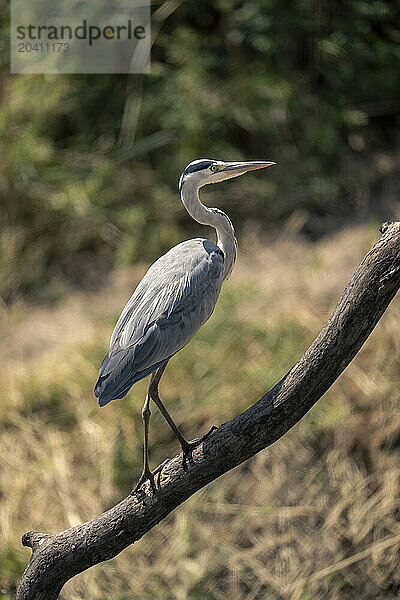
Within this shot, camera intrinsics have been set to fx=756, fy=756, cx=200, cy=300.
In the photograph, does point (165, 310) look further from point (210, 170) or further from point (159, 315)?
point (210, 170)

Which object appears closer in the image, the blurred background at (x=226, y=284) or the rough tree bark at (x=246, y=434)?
the rough tree bark at (x=246, y=434)

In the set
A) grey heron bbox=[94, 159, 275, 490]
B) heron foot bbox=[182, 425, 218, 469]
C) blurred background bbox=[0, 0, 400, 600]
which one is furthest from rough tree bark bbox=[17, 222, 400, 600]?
blurred background bbox=[0, 0, 400, 600]

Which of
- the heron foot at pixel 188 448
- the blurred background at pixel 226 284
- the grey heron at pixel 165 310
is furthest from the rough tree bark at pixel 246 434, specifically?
the blurred background at pixel 226 284

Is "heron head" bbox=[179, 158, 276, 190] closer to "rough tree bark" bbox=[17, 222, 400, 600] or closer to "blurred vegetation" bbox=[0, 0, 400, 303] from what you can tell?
"rough tree bark" bbox=[17, 222, 400, 600]

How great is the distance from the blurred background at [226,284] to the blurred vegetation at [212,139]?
0.01 m

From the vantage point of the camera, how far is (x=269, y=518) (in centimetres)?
297

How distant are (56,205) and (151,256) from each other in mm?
660

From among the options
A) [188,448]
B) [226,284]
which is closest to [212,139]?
[226,284]

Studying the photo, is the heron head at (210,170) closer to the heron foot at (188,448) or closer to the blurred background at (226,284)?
the heron foot at (188,448)

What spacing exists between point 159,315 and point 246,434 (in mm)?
310

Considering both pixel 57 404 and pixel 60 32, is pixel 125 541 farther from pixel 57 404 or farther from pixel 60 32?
pixel 60 32

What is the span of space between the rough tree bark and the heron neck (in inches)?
9.8

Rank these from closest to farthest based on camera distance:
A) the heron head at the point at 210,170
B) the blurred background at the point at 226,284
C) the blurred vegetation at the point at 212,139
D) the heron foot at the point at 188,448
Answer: the heron head at the point at 210,170 < the heron foot at the point at 188,448 < the blurred background at the point at 226,284 < the blurred vegetation at the point at 212,139

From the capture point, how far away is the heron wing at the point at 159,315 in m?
1.42
